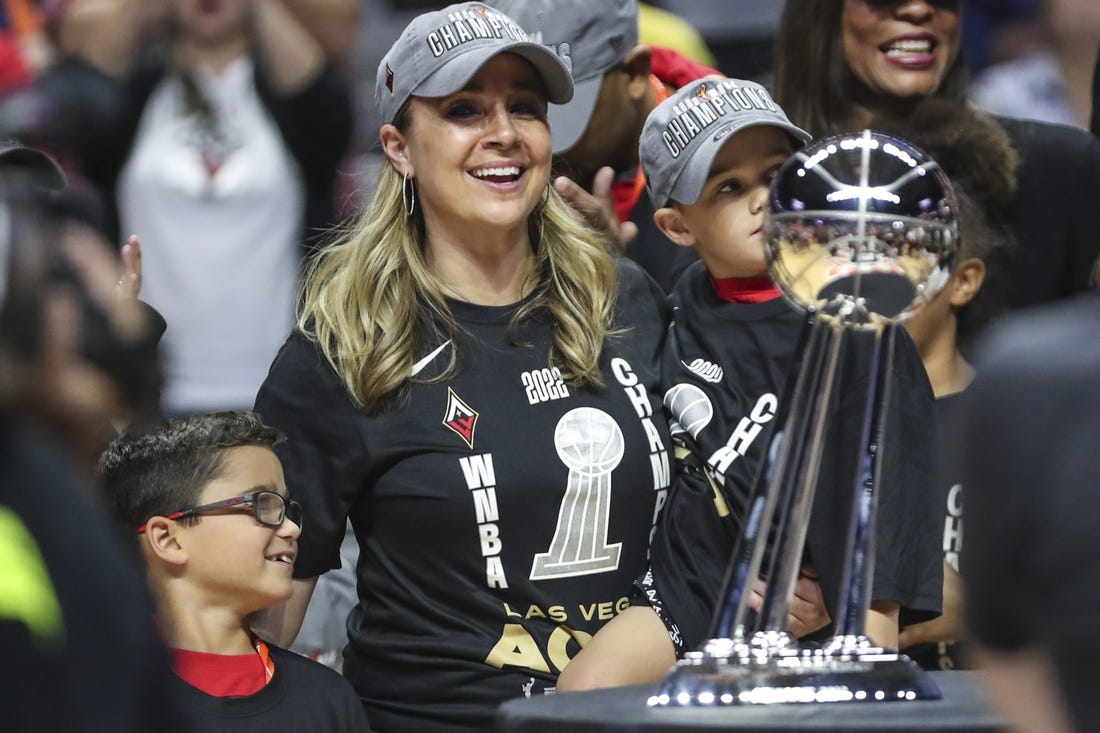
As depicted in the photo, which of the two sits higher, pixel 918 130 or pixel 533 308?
pixel 918 130

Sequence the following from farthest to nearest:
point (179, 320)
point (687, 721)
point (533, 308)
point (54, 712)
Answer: point (179, 320) → point (533, 308) → point (687, 721) → point (54, 712)

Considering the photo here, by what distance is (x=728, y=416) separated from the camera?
8.59 feet

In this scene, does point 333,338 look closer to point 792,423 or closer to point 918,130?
point 792,423

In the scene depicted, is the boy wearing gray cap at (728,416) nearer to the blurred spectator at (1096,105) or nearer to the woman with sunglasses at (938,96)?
the woman with sunglasses at (938,96)

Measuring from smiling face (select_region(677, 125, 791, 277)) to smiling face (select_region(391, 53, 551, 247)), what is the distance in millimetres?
295

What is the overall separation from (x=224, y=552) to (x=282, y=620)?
0.79ft

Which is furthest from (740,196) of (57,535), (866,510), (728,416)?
(57,535)

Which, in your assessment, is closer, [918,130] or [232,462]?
[232,462]

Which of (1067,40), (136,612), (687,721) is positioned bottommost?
(687,721)

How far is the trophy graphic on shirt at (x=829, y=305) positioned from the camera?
2.00 m

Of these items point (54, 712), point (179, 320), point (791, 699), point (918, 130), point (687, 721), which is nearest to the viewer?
point (54, 712)

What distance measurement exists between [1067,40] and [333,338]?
1975 mm

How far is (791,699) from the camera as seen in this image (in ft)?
6.07

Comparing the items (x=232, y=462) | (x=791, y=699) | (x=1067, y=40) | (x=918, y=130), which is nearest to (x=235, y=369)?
(x=232, y=462)
